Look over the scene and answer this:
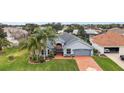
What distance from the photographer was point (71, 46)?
5852mm

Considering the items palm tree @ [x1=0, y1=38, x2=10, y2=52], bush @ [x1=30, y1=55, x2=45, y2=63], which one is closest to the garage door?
bush @ [x1=30, y1=55, x2=45, y2=63]

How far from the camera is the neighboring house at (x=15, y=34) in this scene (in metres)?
5.75

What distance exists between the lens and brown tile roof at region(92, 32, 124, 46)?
5.68 m

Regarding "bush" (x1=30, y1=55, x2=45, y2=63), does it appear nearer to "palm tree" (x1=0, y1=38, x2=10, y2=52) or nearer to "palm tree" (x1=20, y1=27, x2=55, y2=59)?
"palm tree" (x1=20, y1=27, x2=55, y2=59)

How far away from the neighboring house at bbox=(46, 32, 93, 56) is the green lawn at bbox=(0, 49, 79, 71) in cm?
27

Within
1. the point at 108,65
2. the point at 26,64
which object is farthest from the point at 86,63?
the point at 26,64

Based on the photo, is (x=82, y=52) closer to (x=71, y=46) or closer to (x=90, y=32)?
(x=71, y=46)

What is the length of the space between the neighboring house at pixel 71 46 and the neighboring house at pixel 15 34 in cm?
90
